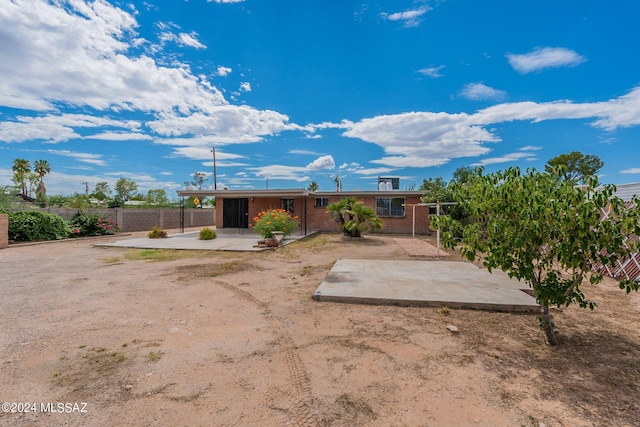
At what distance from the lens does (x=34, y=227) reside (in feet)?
42.9

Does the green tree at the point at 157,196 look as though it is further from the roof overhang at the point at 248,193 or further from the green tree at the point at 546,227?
the green tree at the point at 546,227

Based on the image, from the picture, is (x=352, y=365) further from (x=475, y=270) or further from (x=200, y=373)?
(x=475, y=270)

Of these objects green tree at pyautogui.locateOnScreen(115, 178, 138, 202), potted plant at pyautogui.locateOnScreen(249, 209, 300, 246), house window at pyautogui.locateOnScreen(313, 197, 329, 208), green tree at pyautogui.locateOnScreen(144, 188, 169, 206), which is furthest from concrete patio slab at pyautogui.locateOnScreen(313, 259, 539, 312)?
green tree at pyautogui.locateOnScreen(115, 178, 138, 202)

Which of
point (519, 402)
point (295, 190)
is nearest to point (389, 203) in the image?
point (295, 190)

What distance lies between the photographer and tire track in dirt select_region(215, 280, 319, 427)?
6.76 ft

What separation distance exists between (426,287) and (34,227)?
17.0m

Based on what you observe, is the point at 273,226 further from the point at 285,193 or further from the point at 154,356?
the point at 154,356

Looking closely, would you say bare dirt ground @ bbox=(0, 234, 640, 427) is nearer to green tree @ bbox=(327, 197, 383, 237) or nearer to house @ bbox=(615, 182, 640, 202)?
house @ bbox=(615, 182, 640, 202)

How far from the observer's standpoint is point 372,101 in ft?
55.7

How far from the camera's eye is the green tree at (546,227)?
262 cm

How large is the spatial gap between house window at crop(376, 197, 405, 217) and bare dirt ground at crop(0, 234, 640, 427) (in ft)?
39.7

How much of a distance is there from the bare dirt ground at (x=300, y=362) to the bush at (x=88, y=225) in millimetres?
11905

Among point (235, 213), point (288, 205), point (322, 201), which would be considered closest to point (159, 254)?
point (235, 213)

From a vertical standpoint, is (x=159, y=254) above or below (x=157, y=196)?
below
